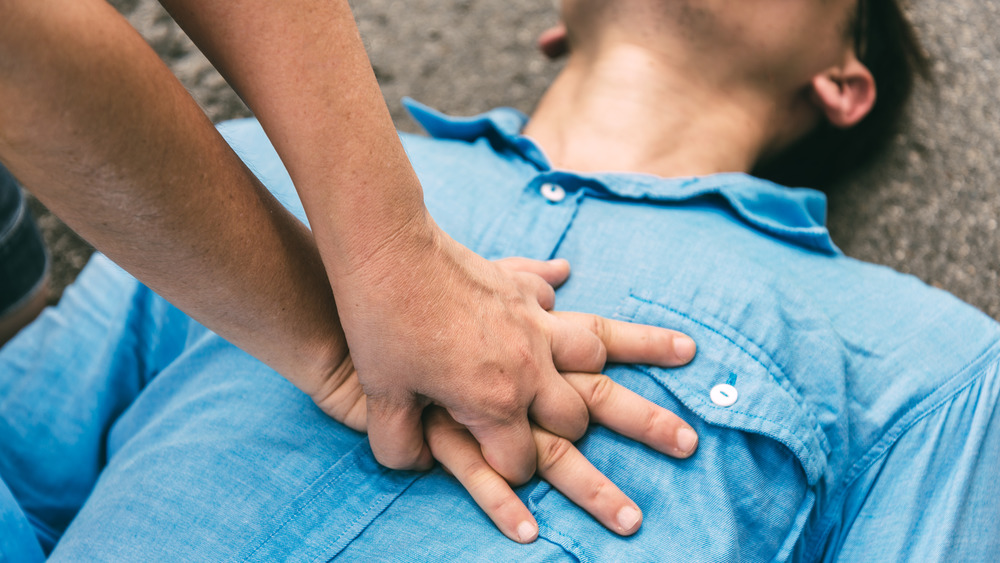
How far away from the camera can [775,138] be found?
1196mm

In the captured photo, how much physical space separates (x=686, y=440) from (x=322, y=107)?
20.1 inches

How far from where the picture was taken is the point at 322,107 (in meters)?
0.54

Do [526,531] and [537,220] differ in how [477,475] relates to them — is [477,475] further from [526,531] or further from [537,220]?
[537,220]

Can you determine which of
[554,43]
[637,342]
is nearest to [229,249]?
[637,342]

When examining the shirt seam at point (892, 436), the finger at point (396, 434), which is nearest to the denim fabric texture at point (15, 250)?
the finger at point (396, 434)

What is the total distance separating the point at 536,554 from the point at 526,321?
0.24m

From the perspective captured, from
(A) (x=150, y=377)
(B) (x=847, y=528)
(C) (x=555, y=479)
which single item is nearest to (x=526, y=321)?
(C) (x=555, y=479)

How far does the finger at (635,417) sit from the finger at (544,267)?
0.50ft

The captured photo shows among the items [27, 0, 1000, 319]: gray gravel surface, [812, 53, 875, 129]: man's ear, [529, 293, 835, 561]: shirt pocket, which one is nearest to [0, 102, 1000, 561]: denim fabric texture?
[529, 293, 835, 561]: shirt pocket

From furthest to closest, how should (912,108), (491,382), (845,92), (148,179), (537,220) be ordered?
1. (912,108)
2. (845,92)
3. (537,220)
4. (491,382)
5. (148,179)

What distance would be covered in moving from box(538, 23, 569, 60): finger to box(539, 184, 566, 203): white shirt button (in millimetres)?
487

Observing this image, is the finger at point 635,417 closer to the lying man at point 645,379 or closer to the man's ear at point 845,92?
the lying man at point 645,379

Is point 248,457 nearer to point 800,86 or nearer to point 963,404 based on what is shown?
point 963,404

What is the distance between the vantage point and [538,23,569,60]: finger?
1.29m
